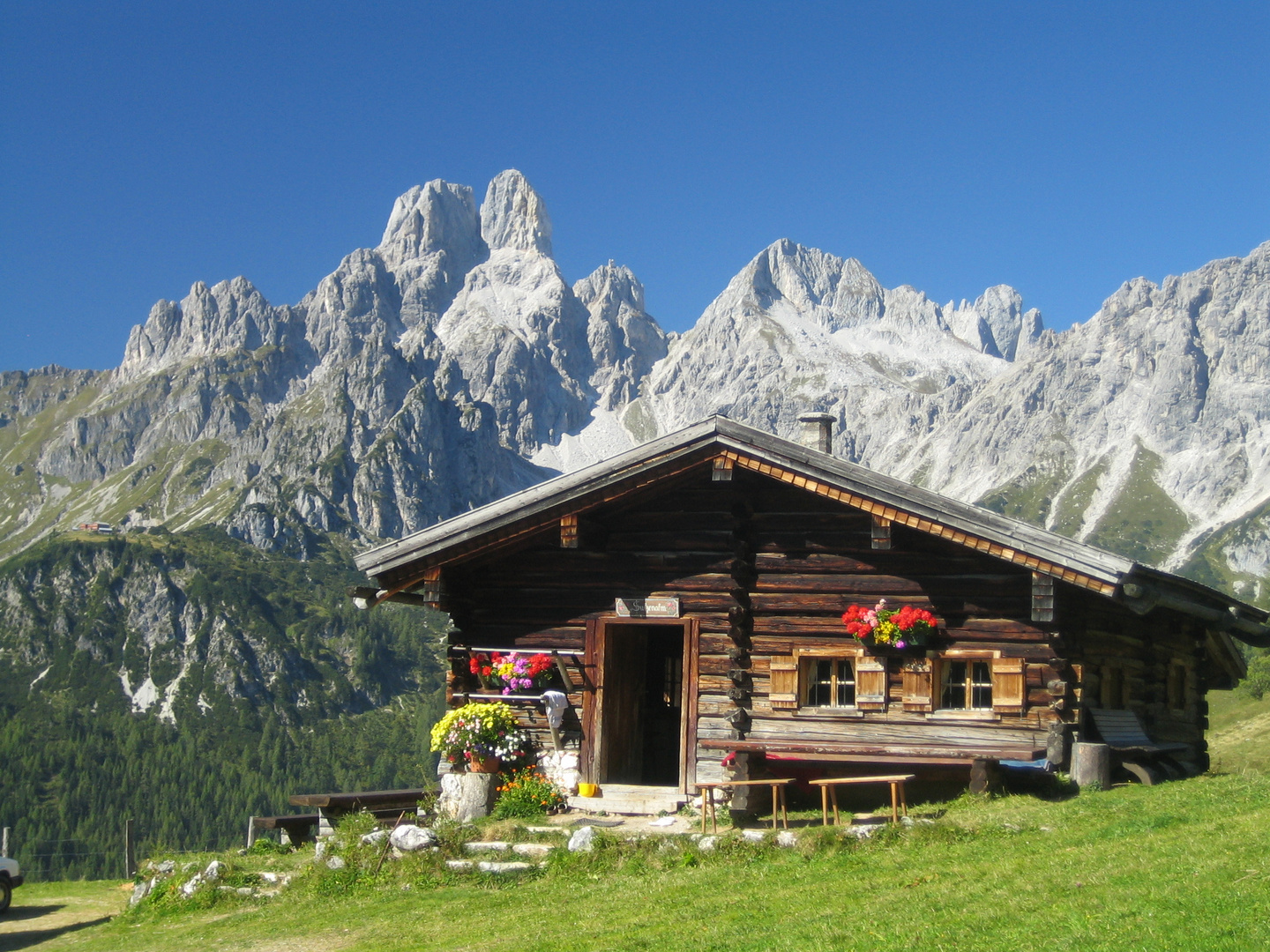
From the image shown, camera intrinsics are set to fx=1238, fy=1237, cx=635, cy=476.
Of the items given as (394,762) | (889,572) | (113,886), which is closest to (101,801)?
(394,762)

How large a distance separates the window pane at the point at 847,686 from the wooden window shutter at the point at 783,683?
66 cm

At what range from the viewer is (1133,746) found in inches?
666

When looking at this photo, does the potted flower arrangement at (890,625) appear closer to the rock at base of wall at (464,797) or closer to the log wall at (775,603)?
the log wall at (775,603)

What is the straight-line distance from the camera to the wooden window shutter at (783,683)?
Answer: 55.9 ft

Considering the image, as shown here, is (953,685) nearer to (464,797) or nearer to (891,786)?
(891,786)

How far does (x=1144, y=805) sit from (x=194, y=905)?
36.3 ft

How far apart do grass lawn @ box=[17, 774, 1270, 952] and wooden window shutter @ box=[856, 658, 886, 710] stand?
2067 millimetres

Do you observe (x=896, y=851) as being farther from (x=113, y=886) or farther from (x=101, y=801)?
(x=101, y=801)

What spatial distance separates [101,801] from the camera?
157875mm

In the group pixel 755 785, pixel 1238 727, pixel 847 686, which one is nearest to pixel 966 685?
pixel 847 686

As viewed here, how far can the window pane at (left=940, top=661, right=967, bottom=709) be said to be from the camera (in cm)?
1669

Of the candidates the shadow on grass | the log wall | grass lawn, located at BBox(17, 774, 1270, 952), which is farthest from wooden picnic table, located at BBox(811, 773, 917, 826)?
the shadow on grass

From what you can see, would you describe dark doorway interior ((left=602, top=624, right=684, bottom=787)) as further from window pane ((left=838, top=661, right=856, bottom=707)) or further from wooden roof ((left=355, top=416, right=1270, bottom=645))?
window pane ((left=838, top=661, right=856, bottom=707))

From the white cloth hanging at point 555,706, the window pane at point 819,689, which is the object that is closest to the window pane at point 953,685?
the window pane at point 819,689
